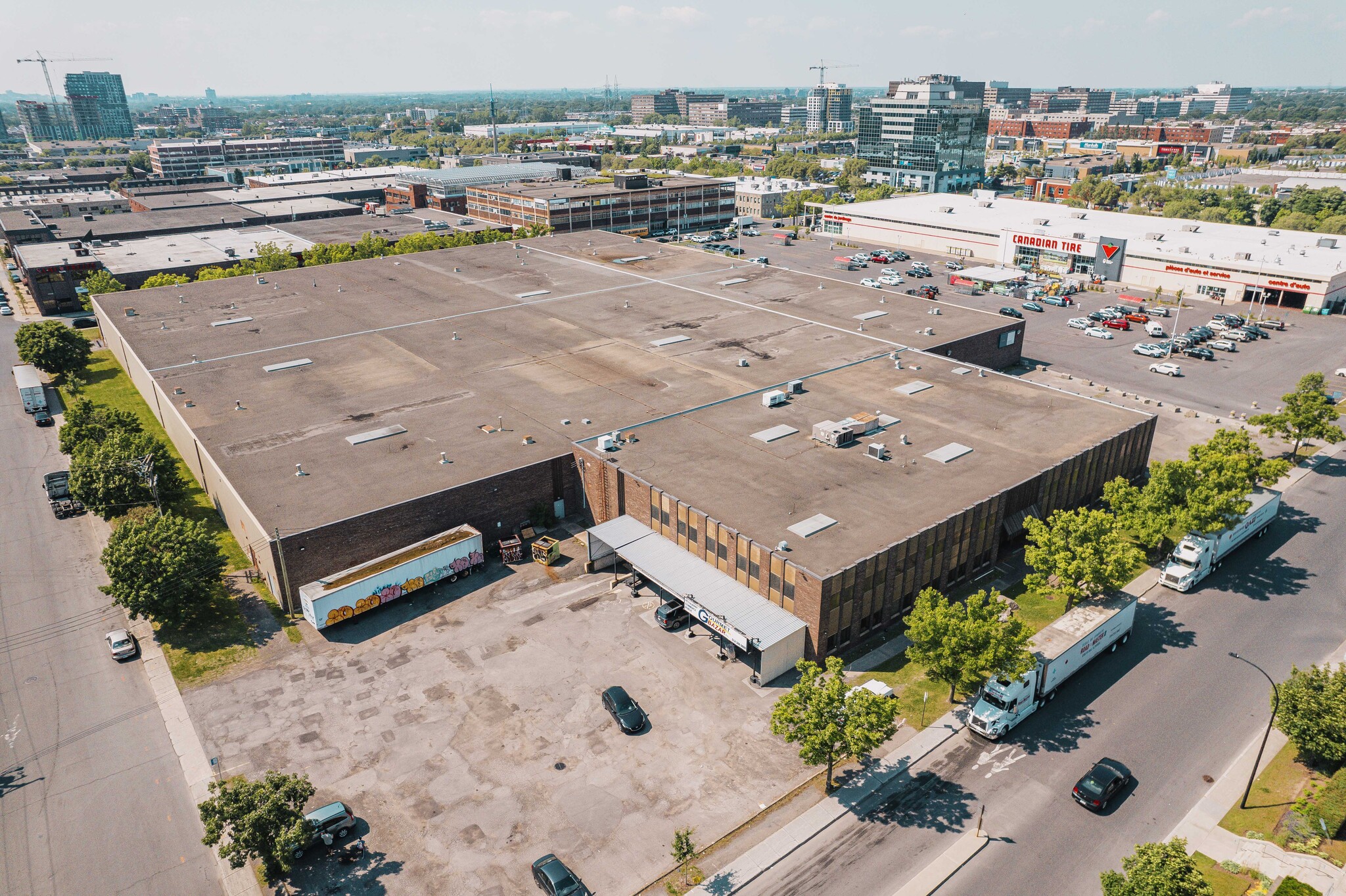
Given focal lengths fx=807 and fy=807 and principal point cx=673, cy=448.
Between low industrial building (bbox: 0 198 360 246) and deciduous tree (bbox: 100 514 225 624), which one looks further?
low industrial building (bbox: 0 198 360 246)

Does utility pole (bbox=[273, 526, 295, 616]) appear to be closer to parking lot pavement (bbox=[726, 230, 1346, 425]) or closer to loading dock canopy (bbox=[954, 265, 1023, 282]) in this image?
parking lot pavement (bbox=[726, 230, 1346, 425])

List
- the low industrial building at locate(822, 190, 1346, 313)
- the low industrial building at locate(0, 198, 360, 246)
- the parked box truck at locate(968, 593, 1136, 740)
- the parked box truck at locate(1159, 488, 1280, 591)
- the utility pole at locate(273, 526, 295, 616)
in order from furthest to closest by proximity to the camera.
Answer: the low industrial building at locate(0, 198, 360, 246) < the low industrial building at locate(822, 190, 1346, 313) < the parked box truck at locate(1159, 488, 1280, 591) < the utility pole at locate(273, 526, 295, 616) < the parked box truck at locate(968, 593, 1136, 740)

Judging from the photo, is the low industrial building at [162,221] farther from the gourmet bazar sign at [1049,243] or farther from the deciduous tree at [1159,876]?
the deciduous tree at [1159,876]

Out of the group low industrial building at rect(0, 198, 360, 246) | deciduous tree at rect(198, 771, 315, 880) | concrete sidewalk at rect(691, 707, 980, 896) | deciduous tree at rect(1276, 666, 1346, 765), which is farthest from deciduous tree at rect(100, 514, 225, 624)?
low industrial building at rect(0, 198, 360, 246)

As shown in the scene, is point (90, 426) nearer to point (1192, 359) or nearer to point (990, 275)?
point (1192, 359)

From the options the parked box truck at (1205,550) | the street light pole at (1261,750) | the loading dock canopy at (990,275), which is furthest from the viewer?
the loading dock canopy at (990,275)

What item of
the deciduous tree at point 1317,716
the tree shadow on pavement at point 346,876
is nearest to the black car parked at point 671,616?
the tree shadow on pavement at point 346,876
